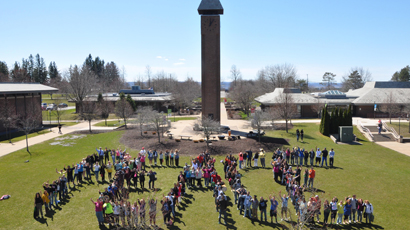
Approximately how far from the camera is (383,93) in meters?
47.0

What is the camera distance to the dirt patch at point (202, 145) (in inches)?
961

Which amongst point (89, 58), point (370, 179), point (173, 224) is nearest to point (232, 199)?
point (173, 224)

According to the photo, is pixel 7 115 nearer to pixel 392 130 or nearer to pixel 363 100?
pixel 392 130

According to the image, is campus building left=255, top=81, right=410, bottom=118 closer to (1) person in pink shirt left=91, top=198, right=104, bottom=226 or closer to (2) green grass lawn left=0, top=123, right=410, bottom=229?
(2) green grass lawn left=0, top=123, right=410, bottom=229

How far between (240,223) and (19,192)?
42.6ft

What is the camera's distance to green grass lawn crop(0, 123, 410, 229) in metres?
11.9

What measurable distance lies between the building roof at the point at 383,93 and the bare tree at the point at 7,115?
5128 centimetres

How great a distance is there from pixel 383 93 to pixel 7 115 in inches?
2287

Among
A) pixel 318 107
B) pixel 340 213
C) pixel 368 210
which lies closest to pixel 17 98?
pixel 340 213

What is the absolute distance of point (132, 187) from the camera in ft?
51.4

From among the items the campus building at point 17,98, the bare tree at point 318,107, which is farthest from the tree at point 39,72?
the bare tree at point 318,107

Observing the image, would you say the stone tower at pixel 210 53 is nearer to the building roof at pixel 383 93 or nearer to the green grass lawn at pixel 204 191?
the green grass lawn at pixel 204 191

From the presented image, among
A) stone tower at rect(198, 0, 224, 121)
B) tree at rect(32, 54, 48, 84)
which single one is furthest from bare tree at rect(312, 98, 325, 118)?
tree at rect(32, 54, 48, 84)

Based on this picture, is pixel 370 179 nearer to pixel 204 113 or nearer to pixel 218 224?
pixel 218 224
